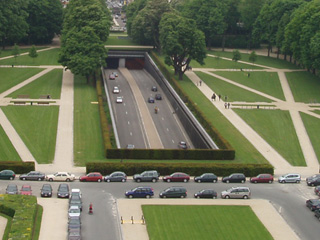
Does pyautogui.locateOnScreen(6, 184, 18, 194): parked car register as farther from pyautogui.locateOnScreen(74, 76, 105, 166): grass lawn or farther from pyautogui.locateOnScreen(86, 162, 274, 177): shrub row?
pyautogui.locateOnScreen(74, 76, 105, 166): grass lawn

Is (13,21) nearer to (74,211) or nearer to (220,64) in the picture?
(220,64)

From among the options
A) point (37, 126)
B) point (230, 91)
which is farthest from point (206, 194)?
point (230, 91)

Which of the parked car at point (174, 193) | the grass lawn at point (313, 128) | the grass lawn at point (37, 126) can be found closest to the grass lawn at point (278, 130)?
the grass lawn at point (313, 128)

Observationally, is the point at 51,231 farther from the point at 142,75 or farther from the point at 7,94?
the point at 142,75

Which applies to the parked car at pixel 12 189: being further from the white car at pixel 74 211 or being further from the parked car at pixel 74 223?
the parked car at pixel 74 223

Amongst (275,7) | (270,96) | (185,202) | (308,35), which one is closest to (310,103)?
(270,96)

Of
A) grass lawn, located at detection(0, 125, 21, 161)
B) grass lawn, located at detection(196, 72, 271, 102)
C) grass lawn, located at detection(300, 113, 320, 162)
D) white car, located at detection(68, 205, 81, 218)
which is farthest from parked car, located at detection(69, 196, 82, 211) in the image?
grass lawn, located at detection(196, 72, 271, 102)

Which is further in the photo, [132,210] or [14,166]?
[14,166]
